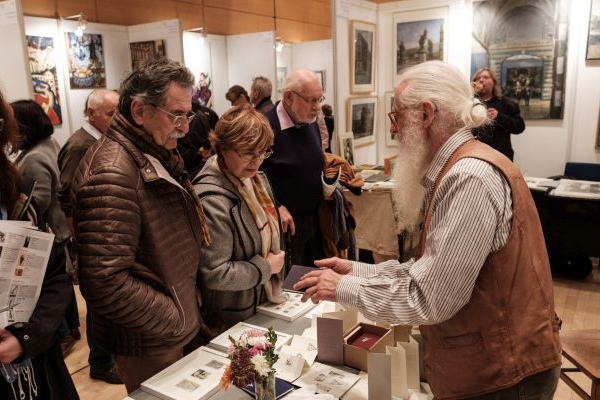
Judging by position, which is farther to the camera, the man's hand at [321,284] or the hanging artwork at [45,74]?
the hanging artwork at [45,74]

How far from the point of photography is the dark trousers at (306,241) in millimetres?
2900

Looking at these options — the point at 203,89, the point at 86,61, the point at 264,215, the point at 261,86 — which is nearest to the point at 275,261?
the point at 264,215

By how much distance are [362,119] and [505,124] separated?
1.31 metres

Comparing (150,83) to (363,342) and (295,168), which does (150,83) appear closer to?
(363,342)

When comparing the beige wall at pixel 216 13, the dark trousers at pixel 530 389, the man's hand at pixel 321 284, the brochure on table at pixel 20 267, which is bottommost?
the dark trousers at pixel 530 389

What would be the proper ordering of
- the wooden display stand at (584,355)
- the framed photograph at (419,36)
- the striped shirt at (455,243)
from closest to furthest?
1. the striped shirt at (455,243)
2. the wooden display stand at (584,355)
3. the framed photograph at (419,36)

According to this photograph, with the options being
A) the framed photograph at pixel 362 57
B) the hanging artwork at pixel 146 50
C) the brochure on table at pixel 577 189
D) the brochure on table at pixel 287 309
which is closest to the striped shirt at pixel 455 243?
the brochure on table at pixel 287 309

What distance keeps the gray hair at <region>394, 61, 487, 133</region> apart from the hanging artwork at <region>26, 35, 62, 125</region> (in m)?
4.08

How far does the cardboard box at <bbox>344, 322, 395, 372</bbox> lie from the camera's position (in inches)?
60.5

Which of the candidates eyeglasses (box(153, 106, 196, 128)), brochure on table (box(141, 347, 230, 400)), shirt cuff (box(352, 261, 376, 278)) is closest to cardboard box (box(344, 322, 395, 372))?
shirt cuff (box(352, 261, 376, 278))

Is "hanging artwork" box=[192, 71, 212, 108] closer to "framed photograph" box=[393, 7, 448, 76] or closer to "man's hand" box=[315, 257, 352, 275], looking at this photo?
"framed photograph" box=[393, 7, 448, 76]

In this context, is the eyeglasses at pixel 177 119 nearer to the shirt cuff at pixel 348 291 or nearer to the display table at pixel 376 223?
the shirt cuff at pixel 348 291

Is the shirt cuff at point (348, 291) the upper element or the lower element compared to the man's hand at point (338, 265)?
upper

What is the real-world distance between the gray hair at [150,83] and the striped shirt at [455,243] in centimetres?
88
